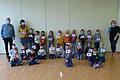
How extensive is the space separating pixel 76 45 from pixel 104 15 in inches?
58.2

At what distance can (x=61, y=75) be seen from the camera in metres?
6.68

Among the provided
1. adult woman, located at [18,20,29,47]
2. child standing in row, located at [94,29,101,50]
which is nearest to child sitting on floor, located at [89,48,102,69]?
child standing in row, located at [94,29,101,50]

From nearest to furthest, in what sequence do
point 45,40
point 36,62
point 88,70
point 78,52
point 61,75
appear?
point 61,75
point 88,70
point 36,62
point 78,52
point 45,40

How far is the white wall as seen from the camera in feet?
31.4

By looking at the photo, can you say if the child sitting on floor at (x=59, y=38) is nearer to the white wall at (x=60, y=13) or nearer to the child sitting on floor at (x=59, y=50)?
the child sitting on floor at (x=59, y=50)

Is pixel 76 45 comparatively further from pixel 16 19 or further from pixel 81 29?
pixel 16 19

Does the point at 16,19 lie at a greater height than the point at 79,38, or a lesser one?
greater

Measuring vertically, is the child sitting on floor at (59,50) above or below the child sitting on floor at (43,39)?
below

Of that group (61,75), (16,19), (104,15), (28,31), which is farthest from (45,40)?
(61,75)

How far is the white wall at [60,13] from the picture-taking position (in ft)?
31.4

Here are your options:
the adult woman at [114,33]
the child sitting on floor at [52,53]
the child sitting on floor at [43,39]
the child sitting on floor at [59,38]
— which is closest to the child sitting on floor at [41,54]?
the child sitting on floor at [52,53]

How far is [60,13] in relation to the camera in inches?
379

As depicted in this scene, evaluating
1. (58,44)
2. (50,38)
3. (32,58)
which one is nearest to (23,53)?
(32,58)

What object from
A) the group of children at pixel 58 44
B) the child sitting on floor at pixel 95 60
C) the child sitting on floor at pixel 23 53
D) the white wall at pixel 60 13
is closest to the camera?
the child sitting on floor at pixel 95 60
